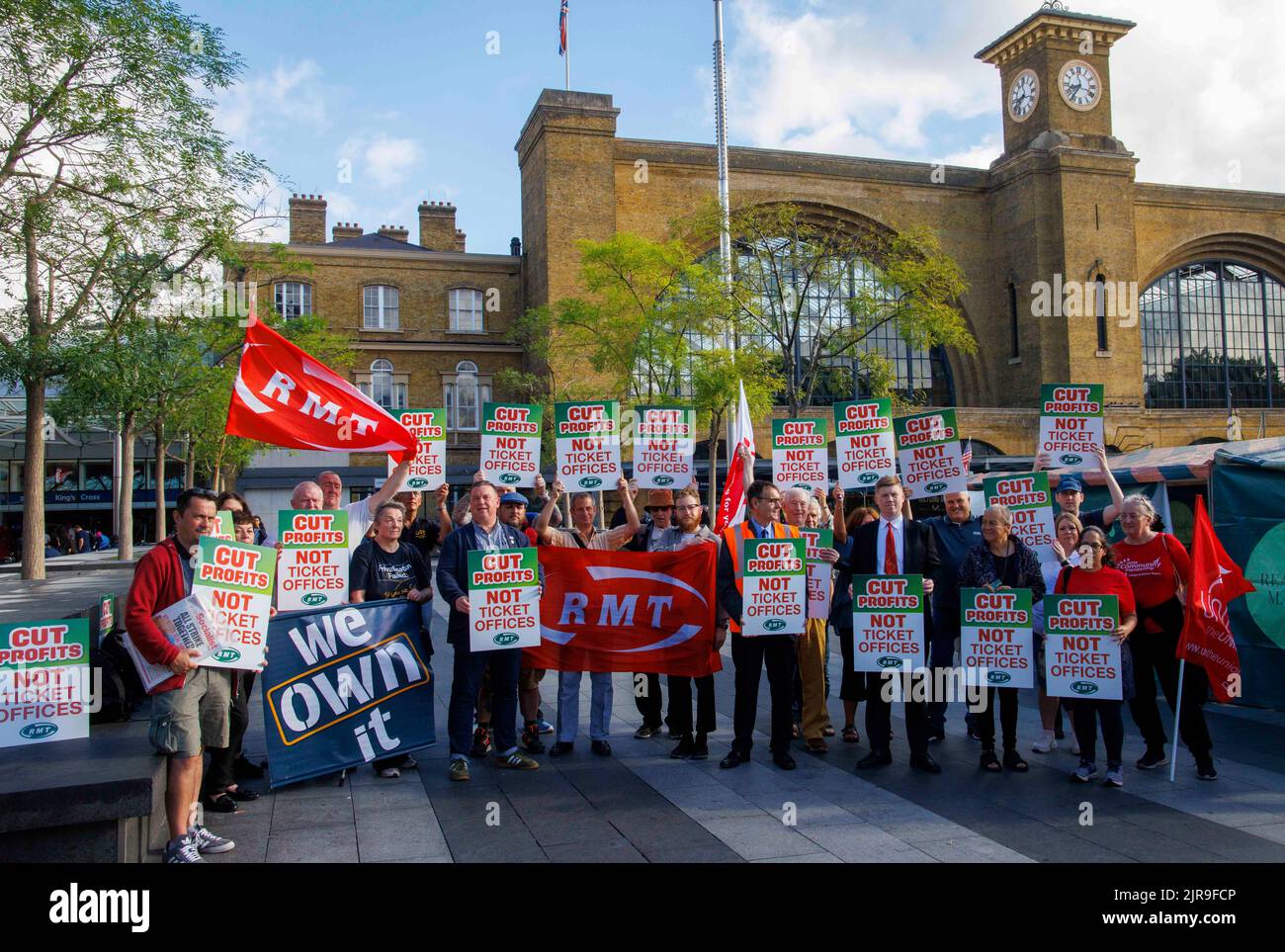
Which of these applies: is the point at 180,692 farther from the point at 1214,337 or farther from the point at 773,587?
the point at 1214,337

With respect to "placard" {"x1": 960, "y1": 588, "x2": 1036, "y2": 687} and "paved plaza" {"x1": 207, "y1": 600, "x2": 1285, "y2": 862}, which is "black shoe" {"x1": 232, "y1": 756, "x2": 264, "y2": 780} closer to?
"paved plaza" {"x1": 207, "y1": 600, "x2": 1285, "y2": 862}

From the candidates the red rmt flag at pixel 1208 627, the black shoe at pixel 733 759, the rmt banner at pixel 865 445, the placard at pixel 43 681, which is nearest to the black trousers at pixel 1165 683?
the red rmt flag at pixel 1208 627

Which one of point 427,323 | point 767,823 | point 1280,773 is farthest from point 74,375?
point 427,323

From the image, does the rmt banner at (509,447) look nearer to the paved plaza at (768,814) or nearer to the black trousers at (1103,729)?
the paved plaza at (768,814)

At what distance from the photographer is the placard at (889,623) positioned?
740 cm

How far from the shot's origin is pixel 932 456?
8828 mm

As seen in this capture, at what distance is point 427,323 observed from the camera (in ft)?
143

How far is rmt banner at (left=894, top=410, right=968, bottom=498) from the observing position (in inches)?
340

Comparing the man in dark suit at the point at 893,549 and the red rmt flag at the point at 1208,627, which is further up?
the man in dark suit at the point at 893,549

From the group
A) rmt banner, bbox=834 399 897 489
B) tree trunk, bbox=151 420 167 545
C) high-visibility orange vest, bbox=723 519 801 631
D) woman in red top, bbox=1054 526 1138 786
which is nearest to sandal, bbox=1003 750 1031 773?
woman in red top, bbox=1054 526 1138 786

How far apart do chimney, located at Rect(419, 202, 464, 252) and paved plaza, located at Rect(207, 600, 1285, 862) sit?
4388 centimetres

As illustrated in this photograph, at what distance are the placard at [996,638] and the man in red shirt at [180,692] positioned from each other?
517 cm
